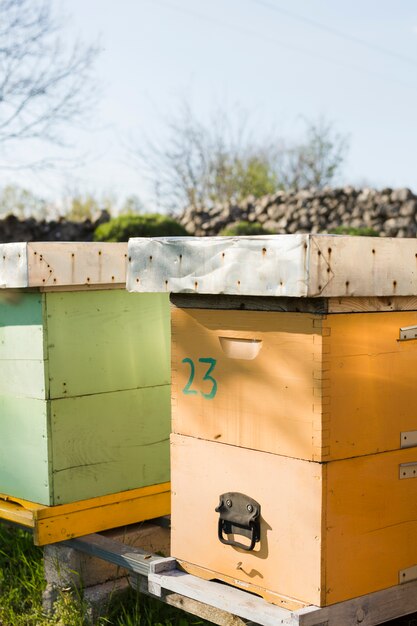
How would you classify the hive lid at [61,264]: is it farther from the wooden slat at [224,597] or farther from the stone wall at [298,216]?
the stone wall at [298,216]

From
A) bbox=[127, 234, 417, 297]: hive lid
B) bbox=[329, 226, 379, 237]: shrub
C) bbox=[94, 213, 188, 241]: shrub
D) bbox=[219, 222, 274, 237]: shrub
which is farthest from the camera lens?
bbox=[219, 222, 274, 237]: shrub

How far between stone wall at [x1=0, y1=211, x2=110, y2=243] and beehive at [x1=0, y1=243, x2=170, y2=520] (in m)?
10.6

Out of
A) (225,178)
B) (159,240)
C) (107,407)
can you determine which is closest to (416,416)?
(159,240)

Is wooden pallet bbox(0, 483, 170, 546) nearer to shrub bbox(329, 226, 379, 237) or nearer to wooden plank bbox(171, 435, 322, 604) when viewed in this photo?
wooden plank bbox(171, 435, 322, 604)

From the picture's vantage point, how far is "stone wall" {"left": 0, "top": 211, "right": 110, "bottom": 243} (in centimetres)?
1373

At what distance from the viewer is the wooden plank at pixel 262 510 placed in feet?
7.37

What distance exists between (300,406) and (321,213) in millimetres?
11131

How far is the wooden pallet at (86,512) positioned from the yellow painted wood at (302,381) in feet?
2.75

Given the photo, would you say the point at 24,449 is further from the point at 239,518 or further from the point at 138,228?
the point at 138,228

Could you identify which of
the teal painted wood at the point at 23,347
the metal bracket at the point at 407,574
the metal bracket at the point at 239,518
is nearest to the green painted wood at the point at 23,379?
the teal painted wood at the point at 23,347

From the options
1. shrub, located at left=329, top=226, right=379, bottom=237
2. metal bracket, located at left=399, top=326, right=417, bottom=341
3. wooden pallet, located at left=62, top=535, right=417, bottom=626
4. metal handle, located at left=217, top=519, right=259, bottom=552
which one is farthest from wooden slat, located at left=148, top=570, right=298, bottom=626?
shrub, located at left=329, top=226, right=379, bottom=237

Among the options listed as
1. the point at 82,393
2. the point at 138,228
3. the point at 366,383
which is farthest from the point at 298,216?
the point at 366,383

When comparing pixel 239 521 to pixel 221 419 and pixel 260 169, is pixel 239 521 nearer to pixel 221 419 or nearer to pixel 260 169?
pixel 221 419

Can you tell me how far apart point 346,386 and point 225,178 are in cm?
2579
